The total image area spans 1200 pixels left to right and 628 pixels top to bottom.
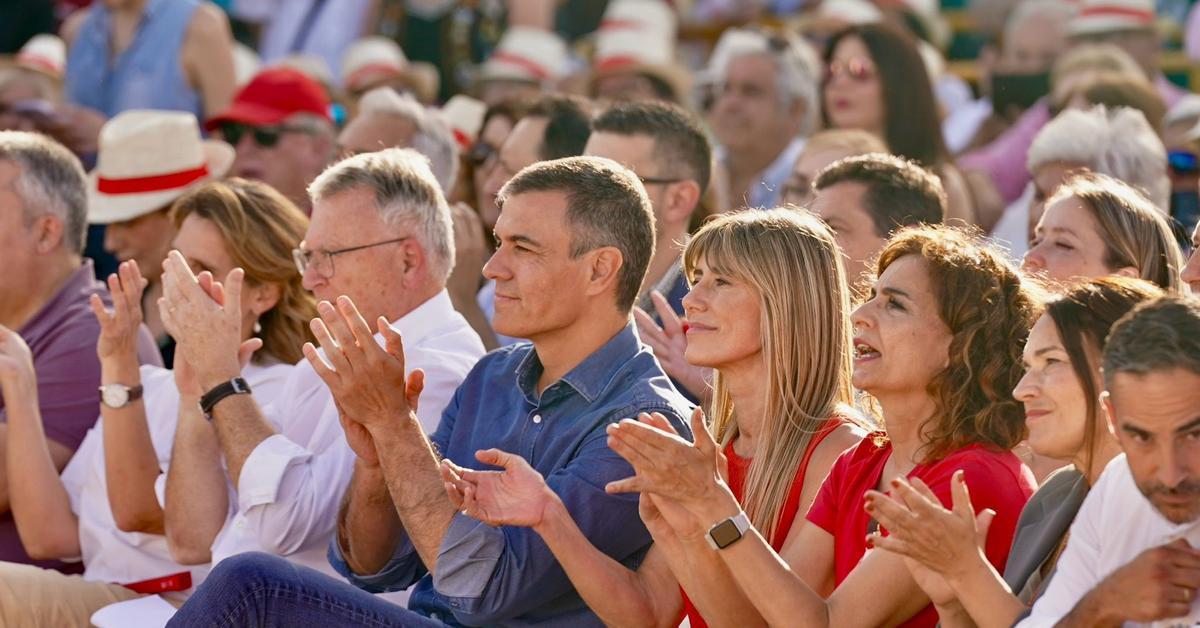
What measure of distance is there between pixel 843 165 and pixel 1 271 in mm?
2471

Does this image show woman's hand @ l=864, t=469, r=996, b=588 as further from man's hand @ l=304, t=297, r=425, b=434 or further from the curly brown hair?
man's hand @ l=304, t=297, r=425, b=434

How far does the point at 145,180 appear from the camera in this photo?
6215 mm

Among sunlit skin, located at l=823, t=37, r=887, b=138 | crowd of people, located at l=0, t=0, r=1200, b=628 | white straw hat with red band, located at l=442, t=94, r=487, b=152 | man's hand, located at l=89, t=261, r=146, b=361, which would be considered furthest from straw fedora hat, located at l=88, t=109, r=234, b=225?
sunlit skin, located at l=823, t=37, r=887, b=138

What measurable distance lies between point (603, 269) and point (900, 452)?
0.83 meters

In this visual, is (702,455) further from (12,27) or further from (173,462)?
(12,27)

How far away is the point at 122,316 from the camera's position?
4570 millimetres

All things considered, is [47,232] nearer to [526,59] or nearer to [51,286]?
[51,286]

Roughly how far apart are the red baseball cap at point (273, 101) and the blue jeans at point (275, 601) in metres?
3.64

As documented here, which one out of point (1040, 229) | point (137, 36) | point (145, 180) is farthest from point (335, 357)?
point (137, 36)

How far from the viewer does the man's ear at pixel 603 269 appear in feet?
12.6

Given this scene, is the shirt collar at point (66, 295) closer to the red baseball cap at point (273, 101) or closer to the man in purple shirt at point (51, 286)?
the man in purple shirt at point (51, 286)

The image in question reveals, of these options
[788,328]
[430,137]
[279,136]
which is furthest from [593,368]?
[279,136]

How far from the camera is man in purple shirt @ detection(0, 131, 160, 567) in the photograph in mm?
5062

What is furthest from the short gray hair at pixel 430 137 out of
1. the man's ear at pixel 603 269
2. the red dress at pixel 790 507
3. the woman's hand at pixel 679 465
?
the woman's hand at pixel 679 465
